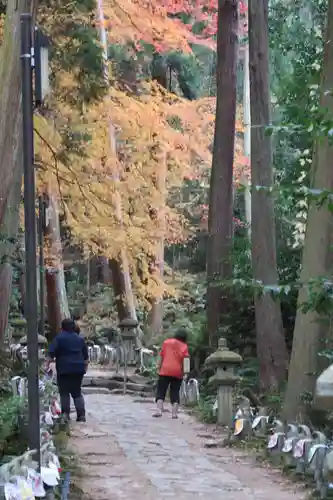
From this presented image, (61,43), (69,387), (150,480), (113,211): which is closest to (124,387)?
(113,211)

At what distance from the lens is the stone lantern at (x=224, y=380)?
1208 centimetres

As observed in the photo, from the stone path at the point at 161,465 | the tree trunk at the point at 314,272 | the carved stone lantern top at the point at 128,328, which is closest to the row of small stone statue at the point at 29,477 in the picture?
the stone path at the point at 161,465

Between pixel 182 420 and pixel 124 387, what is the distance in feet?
17.5

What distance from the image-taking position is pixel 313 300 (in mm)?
5688

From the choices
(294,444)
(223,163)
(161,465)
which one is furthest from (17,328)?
(294,444)

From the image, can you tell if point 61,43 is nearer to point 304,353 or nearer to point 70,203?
point 70,203

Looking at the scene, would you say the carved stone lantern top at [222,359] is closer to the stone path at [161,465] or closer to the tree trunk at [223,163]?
the stone path at [161,465]

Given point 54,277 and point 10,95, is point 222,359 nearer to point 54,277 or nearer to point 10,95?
point 10,95

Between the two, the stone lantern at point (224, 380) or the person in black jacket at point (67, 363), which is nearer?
the person in black jacket at point (67, 363)

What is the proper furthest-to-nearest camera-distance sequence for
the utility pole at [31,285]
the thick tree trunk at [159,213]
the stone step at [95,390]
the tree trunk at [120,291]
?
the tree trunk at [120,291]
the thick tree trunk at [159,213]
the stone step at [95,390]
the utility pole at [31,285]

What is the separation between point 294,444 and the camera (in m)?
8.38

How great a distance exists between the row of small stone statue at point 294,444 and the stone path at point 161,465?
249mm

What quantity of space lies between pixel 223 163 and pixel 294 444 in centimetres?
928

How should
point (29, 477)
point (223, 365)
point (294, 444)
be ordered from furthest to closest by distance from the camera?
point (223, 365), point (294, 444), point (29, 477)
